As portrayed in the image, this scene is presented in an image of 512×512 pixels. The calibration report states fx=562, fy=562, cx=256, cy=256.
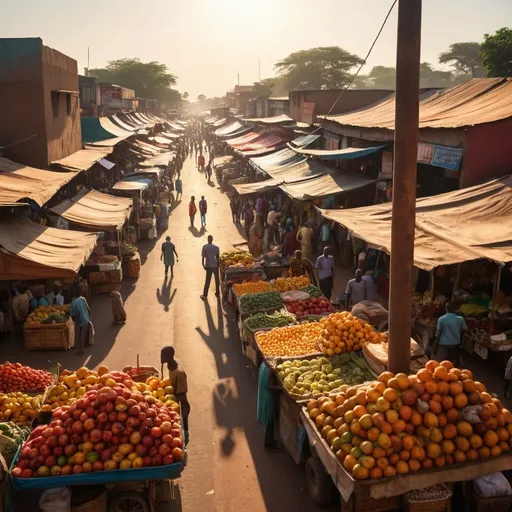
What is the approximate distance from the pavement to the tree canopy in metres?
76.8

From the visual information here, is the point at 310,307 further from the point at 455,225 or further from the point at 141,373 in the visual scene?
the point at 141,373

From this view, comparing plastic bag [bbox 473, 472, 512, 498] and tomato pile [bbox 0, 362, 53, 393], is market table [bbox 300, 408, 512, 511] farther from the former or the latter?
tomato pile [bbox 0, 362, 53, 393]

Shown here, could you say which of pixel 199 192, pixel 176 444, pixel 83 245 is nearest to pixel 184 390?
pixel 176 444

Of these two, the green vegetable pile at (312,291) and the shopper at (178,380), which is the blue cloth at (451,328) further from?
the shopper at (178,380)

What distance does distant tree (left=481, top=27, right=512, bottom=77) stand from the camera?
3538cm

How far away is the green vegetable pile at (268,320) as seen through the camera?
10289mm

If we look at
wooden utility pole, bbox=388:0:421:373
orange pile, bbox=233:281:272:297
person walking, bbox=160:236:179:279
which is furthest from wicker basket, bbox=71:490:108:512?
person walking, bbox=160:236:179:279

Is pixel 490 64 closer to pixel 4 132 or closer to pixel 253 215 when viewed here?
pixel 253 215

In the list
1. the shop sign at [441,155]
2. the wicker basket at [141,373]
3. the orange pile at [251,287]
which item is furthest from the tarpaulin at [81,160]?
the wicker basket at [141,373]

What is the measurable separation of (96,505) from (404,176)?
480cm

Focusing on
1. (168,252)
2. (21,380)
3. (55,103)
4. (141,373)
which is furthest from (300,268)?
(55,103)

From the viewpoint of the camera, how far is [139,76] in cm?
9100

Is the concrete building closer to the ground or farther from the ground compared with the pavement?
farther from the ground

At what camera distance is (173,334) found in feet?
40.3
